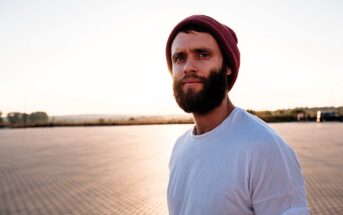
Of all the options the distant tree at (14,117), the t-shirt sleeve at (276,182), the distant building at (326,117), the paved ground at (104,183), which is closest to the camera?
the t-shirt sleeve at (276,182)

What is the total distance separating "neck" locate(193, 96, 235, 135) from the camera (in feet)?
6.13

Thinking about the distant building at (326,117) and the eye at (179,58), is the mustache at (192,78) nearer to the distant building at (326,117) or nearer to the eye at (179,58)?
the eye at (179,58)

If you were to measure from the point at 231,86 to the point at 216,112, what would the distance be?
209 millimetres

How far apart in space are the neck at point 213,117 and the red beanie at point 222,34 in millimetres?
173

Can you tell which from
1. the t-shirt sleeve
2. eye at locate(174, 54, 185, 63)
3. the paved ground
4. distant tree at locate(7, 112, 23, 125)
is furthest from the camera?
distant tree at locate(7, 112, 23, 125)

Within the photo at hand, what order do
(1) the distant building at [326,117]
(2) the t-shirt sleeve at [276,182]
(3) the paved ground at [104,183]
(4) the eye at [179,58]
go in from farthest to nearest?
(1) the distant building at [326,117], (3) the paved ground at [104,183], (4) the eye at [179,58], (2) the t-shirt sleeve at [276,182]

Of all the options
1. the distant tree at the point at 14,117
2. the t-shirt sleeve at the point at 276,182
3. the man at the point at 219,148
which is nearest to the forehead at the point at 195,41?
the man at the point at 219,148

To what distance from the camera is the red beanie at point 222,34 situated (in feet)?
5.90

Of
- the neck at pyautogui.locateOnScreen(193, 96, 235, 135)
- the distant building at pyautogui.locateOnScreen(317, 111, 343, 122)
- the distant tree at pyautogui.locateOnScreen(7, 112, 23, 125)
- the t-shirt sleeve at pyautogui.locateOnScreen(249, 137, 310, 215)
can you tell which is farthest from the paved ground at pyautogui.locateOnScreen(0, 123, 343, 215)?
the distant tree at pyautogui.locateOnScreen(7, 112, 23, 125)

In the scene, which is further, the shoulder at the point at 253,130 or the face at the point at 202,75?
the face at the point at 202,75

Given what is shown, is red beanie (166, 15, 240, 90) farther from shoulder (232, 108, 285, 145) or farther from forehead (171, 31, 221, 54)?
shoulder (232, 108, 285, 145)

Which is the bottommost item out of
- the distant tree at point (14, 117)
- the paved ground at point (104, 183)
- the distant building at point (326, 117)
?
the paved ground at point (104, 183)

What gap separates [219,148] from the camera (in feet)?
5.56

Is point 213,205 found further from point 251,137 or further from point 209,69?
point 209,69
